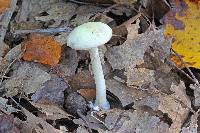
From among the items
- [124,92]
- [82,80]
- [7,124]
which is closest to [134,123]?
[124,92]

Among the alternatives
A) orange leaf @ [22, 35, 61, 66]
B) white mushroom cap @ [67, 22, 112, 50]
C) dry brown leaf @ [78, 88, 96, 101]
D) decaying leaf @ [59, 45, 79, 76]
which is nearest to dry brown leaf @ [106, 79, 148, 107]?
dry brown leaf @ [78, 88, 96, 101]

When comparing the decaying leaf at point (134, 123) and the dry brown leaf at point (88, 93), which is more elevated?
the dry brown leaf at point (88, 93)

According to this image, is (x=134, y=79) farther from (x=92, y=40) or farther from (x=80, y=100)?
(x=92, y=40)

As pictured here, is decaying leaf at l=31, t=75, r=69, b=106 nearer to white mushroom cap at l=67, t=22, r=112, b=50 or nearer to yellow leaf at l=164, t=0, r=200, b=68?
white mushroom cap at l=67, t=22, r=112, b=50

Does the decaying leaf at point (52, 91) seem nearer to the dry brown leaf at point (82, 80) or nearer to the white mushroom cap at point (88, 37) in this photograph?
the dry brown leaf at point (82, 80)

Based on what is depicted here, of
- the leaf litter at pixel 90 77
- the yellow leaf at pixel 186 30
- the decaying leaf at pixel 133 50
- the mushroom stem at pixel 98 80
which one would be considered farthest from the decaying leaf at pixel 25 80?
the yellow leaf at pixel 186 30

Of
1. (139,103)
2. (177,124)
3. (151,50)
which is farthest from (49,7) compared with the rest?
(177,124)

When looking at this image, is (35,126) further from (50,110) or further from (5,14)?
(5,14)

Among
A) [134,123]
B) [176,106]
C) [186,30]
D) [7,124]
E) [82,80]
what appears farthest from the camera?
[186,30]
